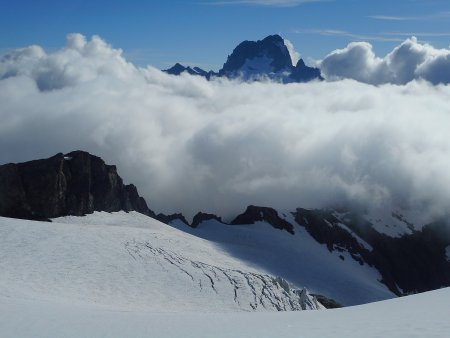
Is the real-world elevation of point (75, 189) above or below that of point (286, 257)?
above

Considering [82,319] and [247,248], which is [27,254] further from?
[247,248]

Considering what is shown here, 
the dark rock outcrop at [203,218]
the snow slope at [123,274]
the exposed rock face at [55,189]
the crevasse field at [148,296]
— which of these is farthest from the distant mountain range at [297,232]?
the snow slope at [123,274]

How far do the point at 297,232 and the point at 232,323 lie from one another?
90.6 m

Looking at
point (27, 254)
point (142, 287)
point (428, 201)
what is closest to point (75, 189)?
point (27, 254)

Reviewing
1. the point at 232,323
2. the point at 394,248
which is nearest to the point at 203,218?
the point at 394,248

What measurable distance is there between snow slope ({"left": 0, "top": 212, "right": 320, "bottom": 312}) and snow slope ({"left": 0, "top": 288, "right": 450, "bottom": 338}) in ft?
31.3

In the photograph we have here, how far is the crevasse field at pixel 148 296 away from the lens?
21.1 metres

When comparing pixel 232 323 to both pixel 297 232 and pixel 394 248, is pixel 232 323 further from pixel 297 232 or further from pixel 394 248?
pixel 394 248

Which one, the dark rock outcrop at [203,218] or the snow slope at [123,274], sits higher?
the snow slope at [123,274]

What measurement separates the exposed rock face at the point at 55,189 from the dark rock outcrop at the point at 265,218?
38299 millimetres

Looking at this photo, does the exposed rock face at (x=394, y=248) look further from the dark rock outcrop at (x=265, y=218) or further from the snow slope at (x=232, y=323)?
the snow slope at (x=232, y=323)

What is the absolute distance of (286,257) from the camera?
3580 inches

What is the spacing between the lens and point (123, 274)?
151ft

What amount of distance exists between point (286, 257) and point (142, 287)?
50164 mm
